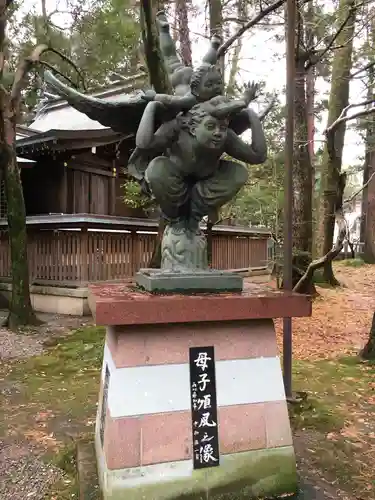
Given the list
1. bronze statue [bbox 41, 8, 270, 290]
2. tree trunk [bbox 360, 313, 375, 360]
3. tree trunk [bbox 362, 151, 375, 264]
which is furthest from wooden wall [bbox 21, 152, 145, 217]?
bronze statue [bbox 41, 8, 270, 290]

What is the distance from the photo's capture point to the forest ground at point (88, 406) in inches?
126

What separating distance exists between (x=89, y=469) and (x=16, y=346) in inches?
194

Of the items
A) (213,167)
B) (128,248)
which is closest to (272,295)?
(213,167)

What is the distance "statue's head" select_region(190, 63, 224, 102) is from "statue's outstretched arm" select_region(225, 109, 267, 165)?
0.30 m

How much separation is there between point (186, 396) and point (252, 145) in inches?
67.8

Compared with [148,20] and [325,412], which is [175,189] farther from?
[148,20]

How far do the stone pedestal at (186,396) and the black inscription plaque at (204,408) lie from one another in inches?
1.2

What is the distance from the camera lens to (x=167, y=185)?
2.96 m

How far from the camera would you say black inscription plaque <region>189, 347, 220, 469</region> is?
262 centimetres

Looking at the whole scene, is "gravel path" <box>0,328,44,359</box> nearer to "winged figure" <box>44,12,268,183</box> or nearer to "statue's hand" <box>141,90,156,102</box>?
"winged figure" <box>44,12,268,183</box>

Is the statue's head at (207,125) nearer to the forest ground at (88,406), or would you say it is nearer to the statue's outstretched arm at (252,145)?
the statue's outstretched arm at (252,145)

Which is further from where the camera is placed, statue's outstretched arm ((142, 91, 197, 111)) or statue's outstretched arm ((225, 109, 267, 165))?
statue's outstretched arm ((225, 109, 267, 165))

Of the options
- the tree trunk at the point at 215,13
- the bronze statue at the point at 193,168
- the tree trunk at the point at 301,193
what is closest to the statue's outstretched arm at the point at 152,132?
the bronze statue at the point at 193,168

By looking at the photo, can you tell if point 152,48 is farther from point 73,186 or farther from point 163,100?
point 73,186
